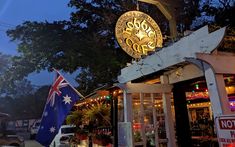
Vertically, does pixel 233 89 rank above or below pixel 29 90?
below

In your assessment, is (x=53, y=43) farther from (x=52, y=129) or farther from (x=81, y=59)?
(x=52, y=129)

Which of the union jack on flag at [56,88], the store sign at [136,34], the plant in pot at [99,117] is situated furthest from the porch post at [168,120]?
the plant in pot at [99,117]

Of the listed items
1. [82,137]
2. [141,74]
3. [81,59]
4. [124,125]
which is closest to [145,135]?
[124,125]

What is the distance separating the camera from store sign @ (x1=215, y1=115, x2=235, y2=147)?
4078 mm

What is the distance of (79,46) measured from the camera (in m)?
16.2

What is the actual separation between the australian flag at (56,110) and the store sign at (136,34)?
7.28ft

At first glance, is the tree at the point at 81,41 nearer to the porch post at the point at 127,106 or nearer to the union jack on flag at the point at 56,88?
the union jack on flag at the point at 56,88

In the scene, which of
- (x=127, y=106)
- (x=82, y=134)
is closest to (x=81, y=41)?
(x=82, y=134)

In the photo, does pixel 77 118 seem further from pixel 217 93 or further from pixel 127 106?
pixel 217 93

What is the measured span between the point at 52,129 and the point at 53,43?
1027 centimetres

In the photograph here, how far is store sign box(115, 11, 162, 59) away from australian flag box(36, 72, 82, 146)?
7.28 feet

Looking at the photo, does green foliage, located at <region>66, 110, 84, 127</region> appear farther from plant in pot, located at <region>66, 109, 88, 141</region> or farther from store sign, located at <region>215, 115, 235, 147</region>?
store sign, located at <region>215, 115, 235, 147</region>

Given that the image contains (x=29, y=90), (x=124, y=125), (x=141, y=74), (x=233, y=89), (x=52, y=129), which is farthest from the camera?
(x=29, y=90)

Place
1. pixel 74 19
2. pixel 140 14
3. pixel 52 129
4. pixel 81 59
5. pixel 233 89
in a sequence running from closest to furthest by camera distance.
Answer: pixel 52 129 → pixel 140 14 → pixel 233 89 → pixel 81 59 → pixel 74 19
